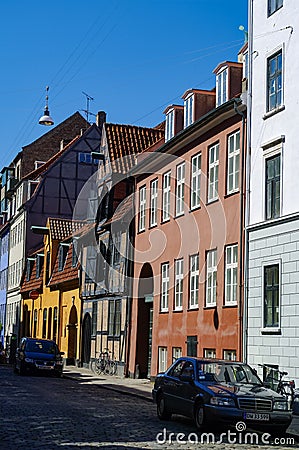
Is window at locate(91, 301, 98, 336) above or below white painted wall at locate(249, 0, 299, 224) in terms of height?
below

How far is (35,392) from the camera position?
2538cm

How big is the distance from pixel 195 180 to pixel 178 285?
4053 mm

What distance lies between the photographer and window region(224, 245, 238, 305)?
25.2m

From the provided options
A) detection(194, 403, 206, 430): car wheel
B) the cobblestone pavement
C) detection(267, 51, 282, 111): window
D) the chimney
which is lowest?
the cobblestone pavement

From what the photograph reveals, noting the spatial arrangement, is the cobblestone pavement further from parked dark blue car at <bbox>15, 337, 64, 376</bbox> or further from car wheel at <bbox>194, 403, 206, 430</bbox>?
parked dark blue car at <bbox>15, 337, 64, 376</bbox>

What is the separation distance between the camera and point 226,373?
1683cm

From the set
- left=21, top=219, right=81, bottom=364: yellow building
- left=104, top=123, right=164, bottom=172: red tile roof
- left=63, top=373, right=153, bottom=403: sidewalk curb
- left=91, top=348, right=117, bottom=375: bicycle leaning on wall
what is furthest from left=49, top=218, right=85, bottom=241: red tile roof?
left=63, top=373, right=153, bottom=403: sidewalk curb

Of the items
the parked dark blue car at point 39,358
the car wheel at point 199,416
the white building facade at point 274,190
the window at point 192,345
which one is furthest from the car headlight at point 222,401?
the parked dark blue car at point 39,358

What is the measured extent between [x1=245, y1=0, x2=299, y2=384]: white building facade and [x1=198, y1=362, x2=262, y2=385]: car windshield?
14.4ft

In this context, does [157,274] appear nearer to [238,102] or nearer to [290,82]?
[238,102]

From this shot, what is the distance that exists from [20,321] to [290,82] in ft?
145

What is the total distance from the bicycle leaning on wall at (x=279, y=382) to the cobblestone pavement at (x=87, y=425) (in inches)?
123

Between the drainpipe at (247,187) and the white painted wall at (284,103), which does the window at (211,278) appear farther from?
the white painted wall at (284,103)

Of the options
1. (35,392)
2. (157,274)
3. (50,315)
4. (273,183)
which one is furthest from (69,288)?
(273,183)
